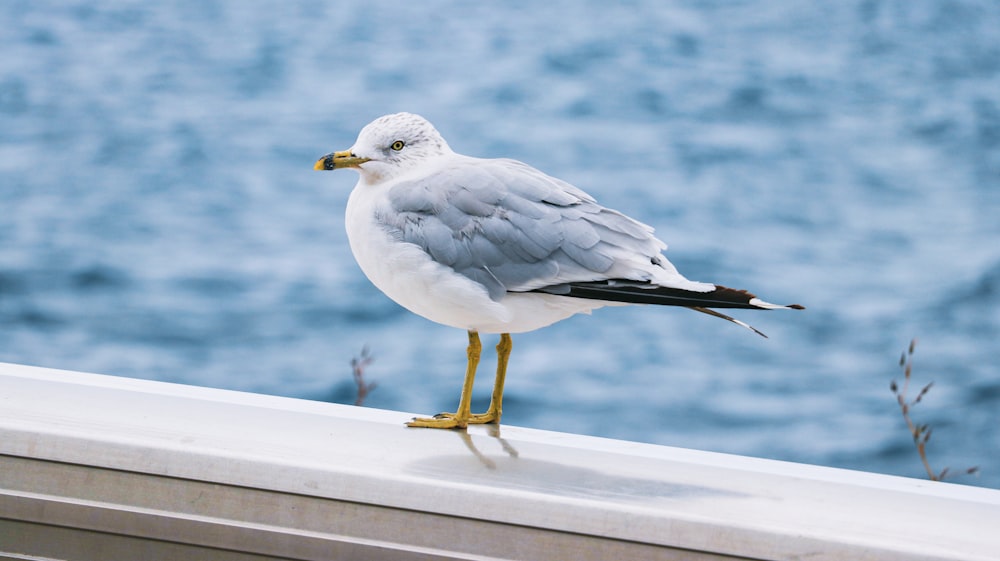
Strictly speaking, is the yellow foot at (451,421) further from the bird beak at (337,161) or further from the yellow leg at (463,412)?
the bird beak at (337,161)

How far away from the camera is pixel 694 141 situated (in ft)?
11.7

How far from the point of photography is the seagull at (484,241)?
95cm

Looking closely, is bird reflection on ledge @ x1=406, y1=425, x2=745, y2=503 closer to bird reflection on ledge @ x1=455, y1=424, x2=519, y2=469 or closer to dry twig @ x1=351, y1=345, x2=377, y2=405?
bird reflection on ledge @ x1=455, y1=424, x2=519, y2=469

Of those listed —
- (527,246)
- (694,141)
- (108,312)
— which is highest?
(527,246)

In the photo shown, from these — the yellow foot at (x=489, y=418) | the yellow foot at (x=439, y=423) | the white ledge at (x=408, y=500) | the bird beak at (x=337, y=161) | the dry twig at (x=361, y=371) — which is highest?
the bird beak at (x=337, y=161)

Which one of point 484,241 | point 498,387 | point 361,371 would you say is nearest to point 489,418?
point 498,387

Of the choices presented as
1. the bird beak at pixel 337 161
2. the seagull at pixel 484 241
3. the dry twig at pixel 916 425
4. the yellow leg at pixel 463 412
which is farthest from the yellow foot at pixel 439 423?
the dry twig at pixel 916 425

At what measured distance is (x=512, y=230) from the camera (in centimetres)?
98

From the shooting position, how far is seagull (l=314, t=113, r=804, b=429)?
3.13 feet

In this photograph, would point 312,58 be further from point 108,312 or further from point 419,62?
point 108,312

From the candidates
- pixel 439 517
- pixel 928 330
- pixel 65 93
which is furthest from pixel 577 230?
pixel 65 93

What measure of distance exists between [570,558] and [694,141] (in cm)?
287

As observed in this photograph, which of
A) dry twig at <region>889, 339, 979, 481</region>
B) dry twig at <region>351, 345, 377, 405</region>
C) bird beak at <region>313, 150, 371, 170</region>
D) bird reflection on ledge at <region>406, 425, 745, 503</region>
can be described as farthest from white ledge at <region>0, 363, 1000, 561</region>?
dry twig at <region>351, 345, 377, 405</region>

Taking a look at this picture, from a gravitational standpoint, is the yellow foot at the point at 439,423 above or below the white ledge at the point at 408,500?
below
